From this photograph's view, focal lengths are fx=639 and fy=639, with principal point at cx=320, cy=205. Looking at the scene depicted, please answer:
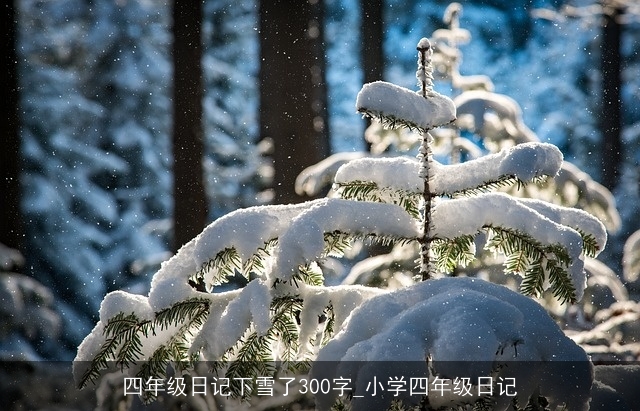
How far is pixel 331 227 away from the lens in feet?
Answer: 4.22

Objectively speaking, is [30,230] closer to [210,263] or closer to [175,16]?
[175,16]

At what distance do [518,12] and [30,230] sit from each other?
7373mm

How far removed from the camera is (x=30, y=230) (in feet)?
28.2

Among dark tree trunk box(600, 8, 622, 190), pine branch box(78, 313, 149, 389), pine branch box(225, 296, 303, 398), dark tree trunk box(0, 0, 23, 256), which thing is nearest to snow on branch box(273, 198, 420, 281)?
pine branch box(225, 296, 303, 398)

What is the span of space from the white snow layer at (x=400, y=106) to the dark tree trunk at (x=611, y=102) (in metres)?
8.28

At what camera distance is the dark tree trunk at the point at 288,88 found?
18.1 feet

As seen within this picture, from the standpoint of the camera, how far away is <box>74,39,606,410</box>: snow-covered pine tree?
1.10m

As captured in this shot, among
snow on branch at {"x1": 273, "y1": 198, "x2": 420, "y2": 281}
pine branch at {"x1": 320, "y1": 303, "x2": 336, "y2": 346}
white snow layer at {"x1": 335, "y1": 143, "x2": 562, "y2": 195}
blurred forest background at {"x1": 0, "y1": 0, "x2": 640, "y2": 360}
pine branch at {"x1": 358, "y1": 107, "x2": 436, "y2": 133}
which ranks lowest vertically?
blurred forest background at {"x1": 0, "y1": 0, "x2": 640, "y2": 360}

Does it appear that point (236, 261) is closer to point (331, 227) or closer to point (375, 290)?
point (331, 227)

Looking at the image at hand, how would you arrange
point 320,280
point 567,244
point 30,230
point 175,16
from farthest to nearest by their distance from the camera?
point 30,230, point 175,16, point 320,280, point 567,244

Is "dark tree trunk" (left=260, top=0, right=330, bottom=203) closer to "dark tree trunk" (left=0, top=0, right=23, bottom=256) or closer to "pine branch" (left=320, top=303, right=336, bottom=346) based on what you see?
"dark tree trunk" (left=0, top=0, right=23, bottom=256)

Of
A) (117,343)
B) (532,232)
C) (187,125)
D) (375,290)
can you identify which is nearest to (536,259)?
(532,232)

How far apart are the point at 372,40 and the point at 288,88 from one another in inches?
Answer: 82.6

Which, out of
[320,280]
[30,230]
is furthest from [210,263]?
[30,230]
